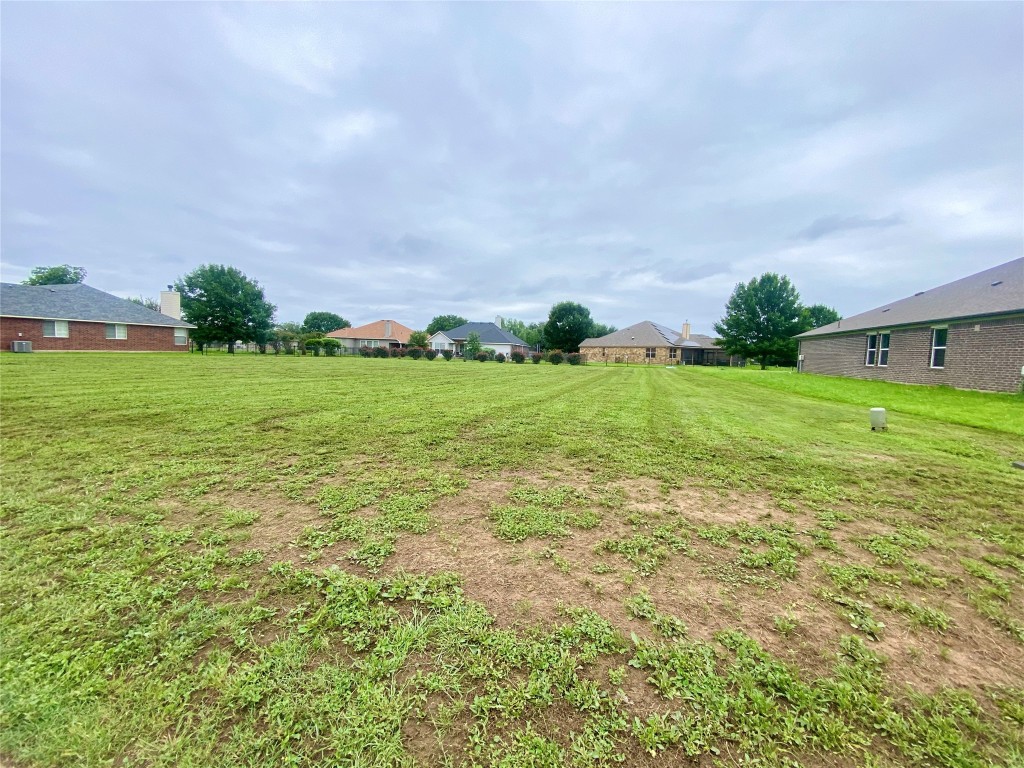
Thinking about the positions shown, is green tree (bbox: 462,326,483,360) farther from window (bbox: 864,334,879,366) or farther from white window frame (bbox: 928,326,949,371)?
white window frame (bbox: 928,326,949,371)

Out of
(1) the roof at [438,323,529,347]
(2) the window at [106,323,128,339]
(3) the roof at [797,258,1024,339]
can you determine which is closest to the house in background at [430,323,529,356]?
(1) the roof at [438,323,529,347]

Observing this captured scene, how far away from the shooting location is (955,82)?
11523mm

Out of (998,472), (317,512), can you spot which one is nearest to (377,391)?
(317,512)

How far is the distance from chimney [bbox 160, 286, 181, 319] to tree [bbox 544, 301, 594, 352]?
40311 millimetres

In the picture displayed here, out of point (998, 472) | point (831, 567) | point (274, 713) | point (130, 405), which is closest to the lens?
point (274, 713)

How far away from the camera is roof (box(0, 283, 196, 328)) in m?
24.3

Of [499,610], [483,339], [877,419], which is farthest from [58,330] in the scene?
[877,419]

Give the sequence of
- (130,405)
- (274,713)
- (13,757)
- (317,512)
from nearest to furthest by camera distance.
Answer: (13,757) → (274,713) → (317,512) → (130,405)

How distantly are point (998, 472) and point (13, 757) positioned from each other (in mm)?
7971

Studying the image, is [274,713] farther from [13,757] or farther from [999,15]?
[999,15]

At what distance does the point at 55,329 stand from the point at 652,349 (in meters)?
53.9

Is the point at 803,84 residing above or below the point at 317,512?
above

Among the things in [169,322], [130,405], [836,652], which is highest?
[169,322]

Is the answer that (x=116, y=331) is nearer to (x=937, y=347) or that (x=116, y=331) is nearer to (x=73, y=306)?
(x=73, y=306)
